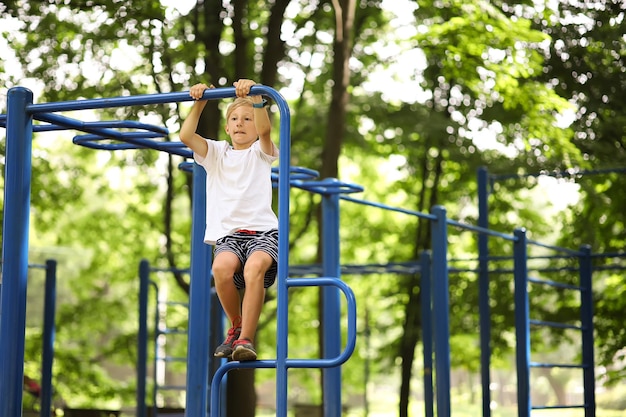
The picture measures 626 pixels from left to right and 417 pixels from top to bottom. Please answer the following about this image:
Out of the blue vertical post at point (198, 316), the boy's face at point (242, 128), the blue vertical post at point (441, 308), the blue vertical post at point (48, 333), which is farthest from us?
the blue vertical post at point (48, 333)

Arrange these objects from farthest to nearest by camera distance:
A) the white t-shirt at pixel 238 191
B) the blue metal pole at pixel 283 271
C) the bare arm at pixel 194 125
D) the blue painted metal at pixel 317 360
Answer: the white t-shirt at pixel 238 191 → the bare arm at pixel 194 125 → the blue metal pole at pixel 283 271 → the blue painted metal at pixel 317 360

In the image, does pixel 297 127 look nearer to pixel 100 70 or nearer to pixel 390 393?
pixel 100 70

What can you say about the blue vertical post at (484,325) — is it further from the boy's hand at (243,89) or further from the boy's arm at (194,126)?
the boy's hand at (243,89)

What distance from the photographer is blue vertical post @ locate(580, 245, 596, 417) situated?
975cm

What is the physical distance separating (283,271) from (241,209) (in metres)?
0.65

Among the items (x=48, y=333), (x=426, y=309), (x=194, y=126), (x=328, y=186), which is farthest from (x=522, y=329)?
(x=194, y=126)

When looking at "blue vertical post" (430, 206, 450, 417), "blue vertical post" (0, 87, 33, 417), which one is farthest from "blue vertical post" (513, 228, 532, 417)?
"blue vertical post" (0, 87, 33, 417)

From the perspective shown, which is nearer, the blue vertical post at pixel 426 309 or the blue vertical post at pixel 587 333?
the blue vertical post at pixel 587 333

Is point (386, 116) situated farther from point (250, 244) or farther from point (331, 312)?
point (250, 244)

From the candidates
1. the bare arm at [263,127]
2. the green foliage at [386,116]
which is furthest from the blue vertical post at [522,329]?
the bare arm at [263,127]

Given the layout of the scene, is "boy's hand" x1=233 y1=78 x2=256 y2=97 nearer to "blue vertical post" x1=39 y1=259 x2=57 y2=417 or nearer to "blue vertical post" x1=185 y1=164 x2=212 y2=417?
"blue vertical post" x1=185 y1=164 x2=212 y2=417

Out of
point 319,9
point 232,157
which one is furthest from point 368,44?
point 232,157

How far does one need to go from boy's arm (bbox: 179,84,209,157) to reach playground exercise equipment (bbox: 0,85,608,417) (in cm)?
4

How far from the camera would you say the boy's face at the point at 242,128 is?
5039mm
